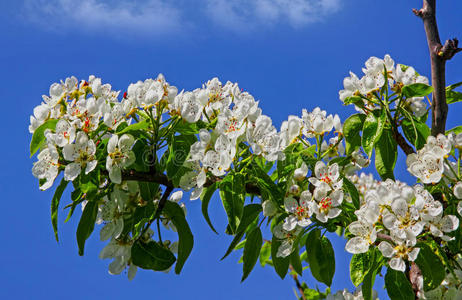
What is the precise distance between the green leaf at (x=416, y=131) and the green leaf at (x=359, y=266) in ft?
1.79

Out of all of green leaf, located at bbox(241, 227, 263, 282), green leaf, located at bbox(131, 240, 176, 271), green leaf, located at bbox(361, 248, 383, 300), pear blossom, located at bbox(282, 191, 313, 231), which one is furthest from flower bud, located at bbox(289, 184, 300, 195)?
green leaf, located at bbox(131, 240, 176, 271)

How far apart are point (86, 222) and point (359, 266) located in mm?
1180

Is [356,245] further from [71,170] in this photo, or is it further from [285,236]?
[71,170]

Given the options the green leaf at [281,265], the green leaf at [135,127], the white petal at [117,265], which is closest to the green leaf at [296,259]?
the green leaf at [281,265]

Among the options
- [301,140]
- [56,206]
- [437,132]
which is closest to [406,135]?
[437,132]

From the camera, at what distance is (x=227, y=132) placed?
2219mm

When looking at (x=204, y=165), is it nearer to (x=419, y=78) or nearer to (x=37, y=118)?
(x=37, y=118)

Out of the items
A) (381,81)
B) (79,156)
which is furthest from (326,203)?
(79,156)

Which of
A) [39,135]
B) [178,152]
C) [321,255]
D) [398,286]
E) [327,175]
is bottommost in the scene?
[398,286]

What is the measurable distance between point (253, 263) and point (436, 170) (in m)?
0.86

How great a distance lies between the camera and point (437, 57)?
236 centimetres

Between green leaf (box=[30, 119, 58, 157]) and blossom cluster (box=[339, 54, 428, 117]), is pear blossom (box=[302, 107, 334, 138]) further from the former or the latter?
green leaf (box=[30, 119, 58, 157])

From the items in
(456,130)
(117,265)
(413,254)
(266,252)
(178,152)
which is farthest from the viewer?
(266,252)

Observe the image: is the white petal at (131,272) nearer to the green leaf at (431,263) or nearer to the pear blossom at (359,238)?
the pear blossom at (359,238)
